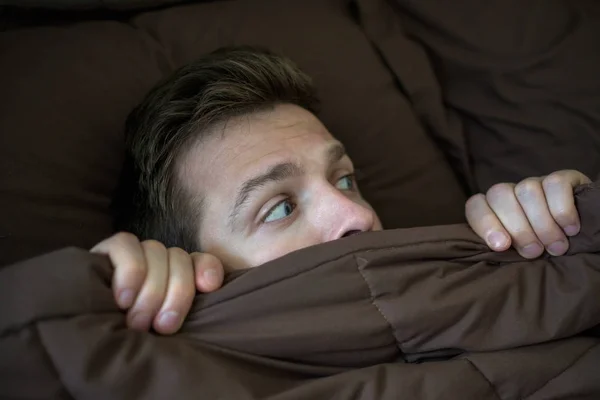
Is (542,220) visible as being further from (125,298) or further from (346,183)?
(125,298)

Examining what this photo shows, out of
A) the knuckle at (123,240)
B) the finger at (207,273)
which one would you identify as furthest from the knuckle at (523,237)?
the knuckle at (123,240)

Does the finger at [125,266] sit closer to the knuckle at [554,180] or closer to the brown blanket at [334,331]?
the brown blanket at [334,331]

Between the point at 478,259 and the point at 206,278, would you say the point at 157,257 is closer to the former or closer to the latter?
the point at 206,278

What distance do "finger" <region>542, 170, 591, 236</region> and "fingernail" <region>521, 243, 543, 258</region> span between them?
0.05 meters

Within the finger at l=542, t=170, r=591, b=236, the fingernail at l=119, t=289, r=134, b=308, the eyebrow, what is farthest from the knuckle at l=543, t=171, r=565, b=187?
the fingernail at l=119, t=289, r=134, b=308

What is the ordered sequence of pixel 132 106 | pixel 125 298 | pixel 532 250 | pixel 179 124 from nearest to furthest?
pixel 125 298
pixel 532 250
pixel 179 124
pixel 132 106

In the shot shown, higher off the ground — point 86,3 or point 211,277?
point 86,3

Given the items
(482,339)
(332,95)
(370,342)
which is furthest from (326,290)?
(332,95)

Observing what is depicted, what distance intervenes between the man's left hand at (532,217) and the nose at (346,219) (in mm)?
154

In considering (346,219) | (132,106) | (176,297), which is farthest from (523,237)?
(132,106)

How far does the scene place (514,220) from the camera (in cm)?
85

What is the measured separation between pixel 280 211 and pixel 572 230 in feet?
1.33

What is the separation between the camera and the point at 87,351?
23.8 inches

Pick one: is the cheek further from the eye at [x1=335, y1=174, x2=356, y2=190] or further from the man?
the eye at [x1=335, y1=174, x2=356, y2=190]
